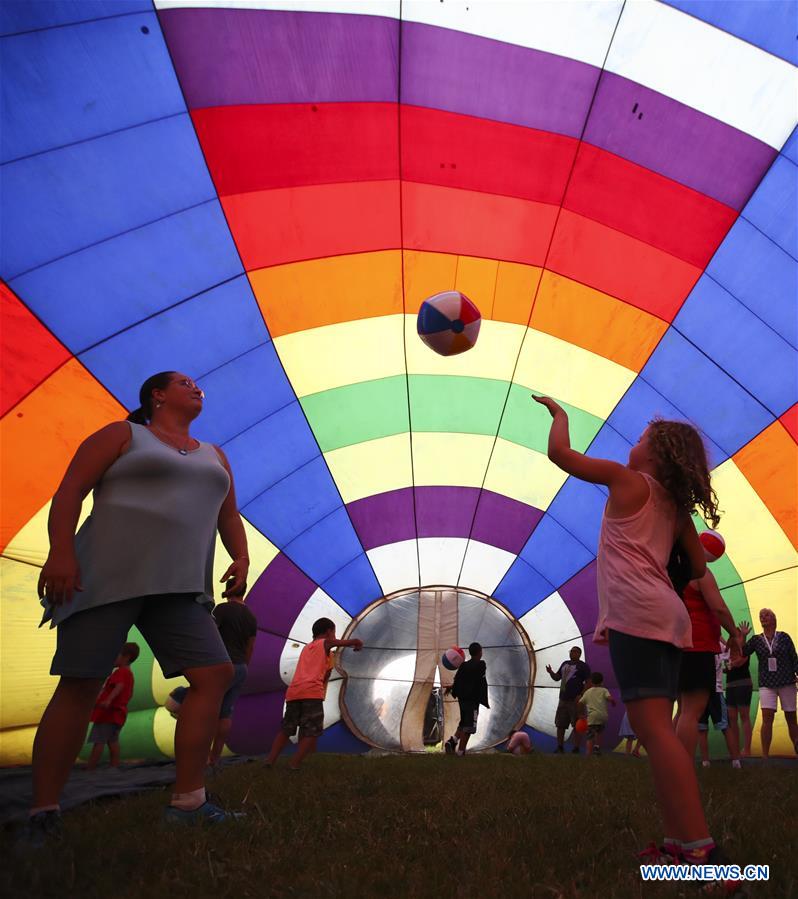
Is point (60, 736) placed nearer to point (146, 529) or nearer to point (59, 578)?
point (59, 578)

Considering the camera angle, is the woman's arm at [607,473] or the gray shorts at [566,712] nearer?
the woman's arm at [607,473]

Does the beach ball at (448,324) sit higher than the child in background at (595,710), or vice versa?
the beach ball at (448,324)

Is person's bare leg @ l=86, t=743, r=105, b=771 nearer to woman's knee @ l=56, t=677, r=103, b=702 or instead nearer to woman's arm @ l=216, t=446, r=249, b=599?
woman's arm @ l=216, t=446, r=249, b=599

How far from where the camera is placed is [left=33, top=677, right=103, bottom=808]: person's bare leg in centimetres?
286

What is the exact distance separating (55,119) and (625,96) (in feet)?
13.5

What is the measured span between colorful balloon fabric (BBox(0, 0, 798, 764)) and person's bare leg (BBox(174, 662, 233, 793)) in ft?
13.9

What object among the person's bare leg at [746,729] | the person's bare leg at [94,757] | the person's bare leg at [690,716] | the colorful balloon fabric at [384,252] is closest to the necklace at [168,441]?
the person's bare leg at [690,716]

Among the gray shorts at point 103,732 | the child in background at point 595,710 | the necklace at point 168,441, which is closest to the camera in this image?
the necklace at point 168,441

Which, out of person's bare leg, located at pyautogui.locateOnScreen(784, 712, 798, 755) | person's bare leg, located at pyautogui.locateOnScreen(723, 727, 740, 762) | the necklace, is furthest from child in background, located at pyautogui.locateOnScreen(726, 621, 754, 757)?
the necklace

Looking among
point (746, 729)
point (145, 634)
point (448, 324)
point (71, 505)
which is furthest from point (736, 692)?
point (71, 505)

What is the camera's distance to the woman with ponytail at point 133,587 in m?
2.92

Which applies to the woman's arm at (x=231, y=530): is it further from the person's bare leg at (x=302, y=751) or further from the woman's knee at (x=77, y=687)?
the person's bare leg at (x=302, y=751)

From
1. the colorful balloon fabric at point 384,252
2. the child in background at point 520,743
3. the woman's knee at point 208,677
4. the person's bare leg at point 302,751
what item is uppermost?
the colorful balloon fabric at point 384,252

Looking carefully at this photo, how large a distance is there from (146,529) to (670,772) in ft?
6.69
